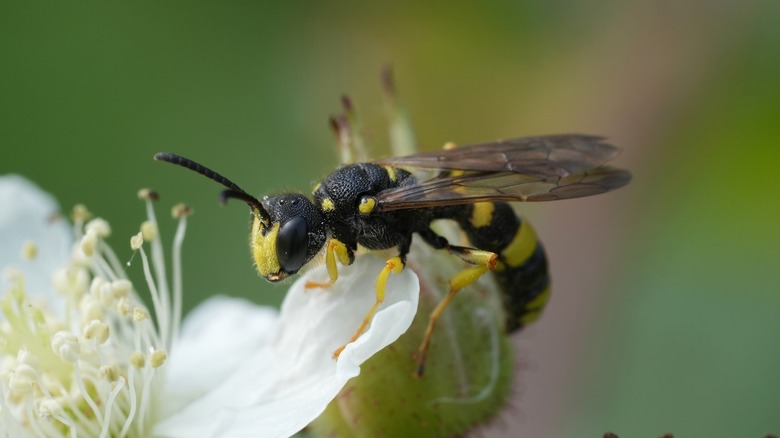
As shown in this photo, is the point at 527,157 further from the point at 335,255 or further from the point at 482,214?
the point at 335,255

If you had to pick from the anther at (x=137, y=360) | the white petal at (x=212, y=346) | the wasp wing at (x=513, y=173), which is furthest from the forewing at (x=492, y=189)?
the anther at (x=137, y=360)

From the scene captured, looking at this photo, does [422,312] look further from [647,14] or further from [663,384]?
[647,14]

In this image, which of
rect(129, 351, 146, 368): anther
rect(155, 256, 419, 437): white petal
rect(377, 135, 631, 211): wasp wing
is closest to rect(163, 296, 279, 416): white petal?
rect(155, 256, 419, 437): white petal

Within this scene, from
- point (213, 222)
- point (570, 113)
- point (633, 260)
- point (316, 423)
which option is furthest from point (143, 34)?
point (316, 423)

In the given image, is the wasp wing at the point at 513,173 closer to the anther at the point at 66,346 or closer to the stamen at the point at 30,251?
the anther at the point at 66,346

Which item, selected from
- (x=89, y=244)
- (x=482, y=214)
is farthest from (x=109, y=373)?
(x=482, y=214)
